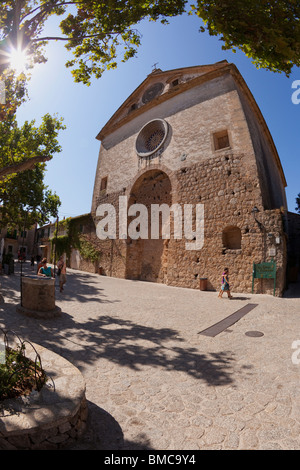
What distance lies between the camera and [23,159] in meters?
13.1

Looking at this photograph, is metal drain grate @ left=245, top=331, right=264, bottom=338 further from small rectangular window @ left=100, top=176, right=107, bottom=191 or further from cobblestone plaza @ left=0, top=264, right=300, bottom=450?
small rectangular window @ left=100, top=176, right=107, bottom=191

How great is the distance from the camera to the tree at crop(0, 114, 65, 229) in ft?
43.8

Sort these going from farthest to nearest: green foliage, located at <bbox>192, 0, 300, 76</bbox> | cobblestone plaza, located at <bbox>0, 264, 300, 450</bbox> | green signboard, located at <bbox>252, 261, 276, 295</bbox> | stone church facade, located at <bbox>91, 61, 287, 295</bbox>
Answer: stone church facade, located at <bbox>91, 61, 287, 295</bbox>
green signboard, located at <bbox>252, 261, 276, 295</bbox>
green foliage, located at <bbox>192, 0, 300, 76</bbox>
cobblestone plaza, located at <bbox>0, 264, 300, 450</bbox>

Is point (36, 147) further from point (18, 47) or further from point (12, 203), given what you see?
point (18, 47)

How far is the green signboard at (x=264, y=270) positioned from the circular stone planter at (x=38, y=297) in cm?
811

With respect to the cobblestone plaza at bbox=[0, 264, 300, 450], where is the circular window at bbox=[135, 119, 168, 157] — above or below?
above

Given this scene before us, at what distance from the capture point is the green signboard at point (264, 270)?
977 centimetres

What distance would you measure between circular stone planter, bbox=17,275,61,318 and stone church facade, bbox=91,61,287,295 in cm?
779

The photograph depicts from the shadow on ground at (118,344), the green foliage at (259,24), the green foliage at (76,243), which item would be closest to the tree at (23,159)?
the green foliage at (76,243)

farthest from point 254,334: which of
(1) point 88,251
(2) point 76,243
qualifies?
(2) point 76,243

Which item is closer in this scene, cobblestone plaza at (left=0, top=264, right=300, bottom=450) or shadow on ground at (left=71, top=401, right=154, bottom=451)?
shadow on ground at (left=71, top=401, right=154, bottom=451)

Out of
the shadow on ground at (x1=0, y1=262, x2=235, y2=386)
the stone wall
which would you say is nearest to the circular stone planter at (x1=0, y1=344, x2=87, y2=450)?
the shadow on ground at (x1=0, y1=262, x2=235, y2=386)

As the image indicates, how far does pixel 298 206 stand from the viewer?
2638 centimetres
